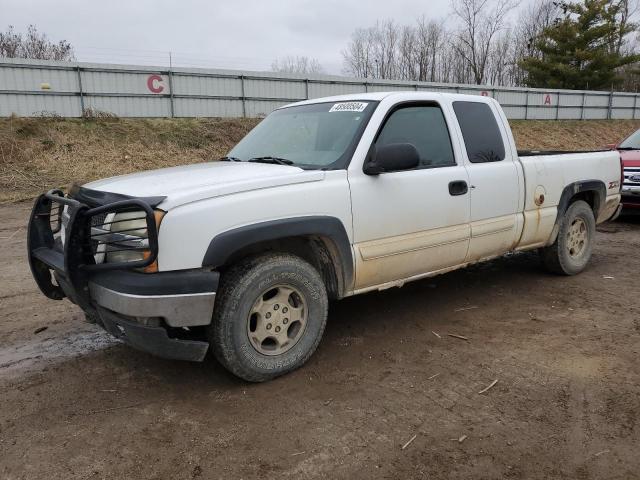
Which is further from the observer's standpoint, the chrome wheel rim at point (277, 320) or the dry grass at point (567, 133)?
the dry grass at point (567, 133)

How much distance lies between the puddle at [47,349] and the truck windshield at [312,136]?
5.99ft

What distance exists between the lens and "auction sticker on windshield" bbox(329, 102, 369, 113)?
13.1ft

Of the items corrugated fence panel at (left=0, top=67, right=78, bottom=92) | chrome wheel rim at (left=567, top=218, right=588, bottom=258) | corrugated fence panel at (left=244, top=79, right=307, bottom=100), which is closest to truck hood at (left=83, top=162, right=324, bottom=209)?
chrome wheel rim at (left=567, top=218, right=588, bottom=258)

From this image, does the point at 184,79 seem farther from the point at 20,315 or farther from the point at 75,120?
the point at 20,315

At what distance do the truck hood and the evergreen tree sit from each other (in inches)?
1628

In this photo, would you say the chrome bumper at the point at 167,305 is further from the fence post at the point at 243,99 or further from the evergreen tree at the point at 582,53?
the evergreen tree at the point at 582,53

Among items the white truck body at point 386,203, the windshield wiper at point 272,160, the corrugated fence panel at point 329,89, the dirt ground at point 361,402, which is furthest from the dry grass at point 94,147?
the white truck body at point 386,203

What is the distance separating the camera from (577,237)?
575 cm

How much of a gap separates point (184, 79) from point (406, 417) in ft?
60.6

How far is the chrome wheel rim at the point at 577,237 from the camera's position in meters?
5.64

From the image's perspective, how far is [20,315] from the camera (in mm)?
4711

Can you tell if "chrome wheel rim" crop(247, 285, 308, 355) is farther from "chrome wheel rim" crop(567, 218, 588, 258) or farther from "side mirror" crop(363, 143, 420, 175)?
"chrome wheel rim" crop(567, 218, 588, 258)

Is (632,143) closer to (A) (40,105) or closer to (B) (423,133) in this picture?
(B) (423,133)

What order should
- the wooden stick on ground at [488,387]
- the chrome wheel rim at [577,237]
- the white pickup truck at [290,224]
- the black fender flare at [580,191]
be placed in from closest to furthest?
the white pickup truck at [290,224] → the wooden stick on ground at [488,387] → the black fender flare at [580,191] → the chrome wheel rim at [577,237]
